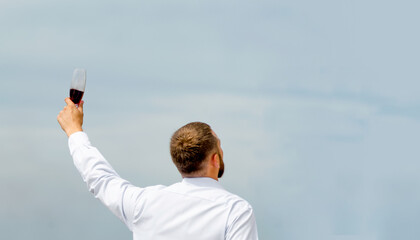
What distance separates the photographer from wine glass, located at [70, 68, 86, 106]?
130 inches

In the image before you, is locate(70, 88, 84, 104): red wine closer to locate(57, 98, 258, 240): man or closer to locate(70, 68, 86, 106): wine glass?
locate(70, 68, 86, 106): wine glass

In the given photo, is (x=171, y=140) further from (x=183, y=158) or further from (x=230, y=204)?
(x=230, y=204)

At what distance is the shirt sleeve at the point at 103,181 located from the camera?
8.61ft

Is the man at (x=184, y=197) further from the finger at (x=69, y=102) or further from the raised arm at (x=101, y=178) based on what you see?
the finger at (x=69, y=102)

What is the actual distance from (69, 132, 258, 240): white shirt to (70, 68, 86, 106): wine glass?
63 cm

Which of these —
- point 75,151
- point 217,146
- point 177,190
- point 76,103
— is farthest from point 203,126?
point 76,103

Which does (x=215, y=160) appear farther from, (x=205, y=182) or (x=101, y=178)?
(x=101, y=178)

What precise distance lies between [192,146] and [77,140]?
0.72 meters

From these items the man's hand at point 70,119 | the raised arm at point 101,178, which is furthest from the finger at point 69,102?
the raised arm at point 101,178

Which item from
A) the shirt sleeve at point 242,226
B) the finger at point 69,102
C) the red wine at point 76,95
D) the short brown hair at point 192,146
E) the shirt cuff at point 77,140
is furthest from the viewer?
the red wine at point 76,95

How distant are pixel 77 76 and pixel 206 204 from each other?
58.9 inches

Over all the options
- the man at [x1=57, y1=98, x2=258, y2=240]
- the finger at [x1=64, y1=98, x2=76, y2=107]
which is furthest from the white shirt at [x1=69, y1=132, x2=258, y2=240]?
the finger at [x1=64, y1=98, x2=76, y2=107]

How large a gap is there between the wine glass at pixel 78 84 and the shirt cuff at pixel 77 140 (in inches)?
22.1

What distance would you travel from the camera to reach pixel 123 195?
2.62 meters
